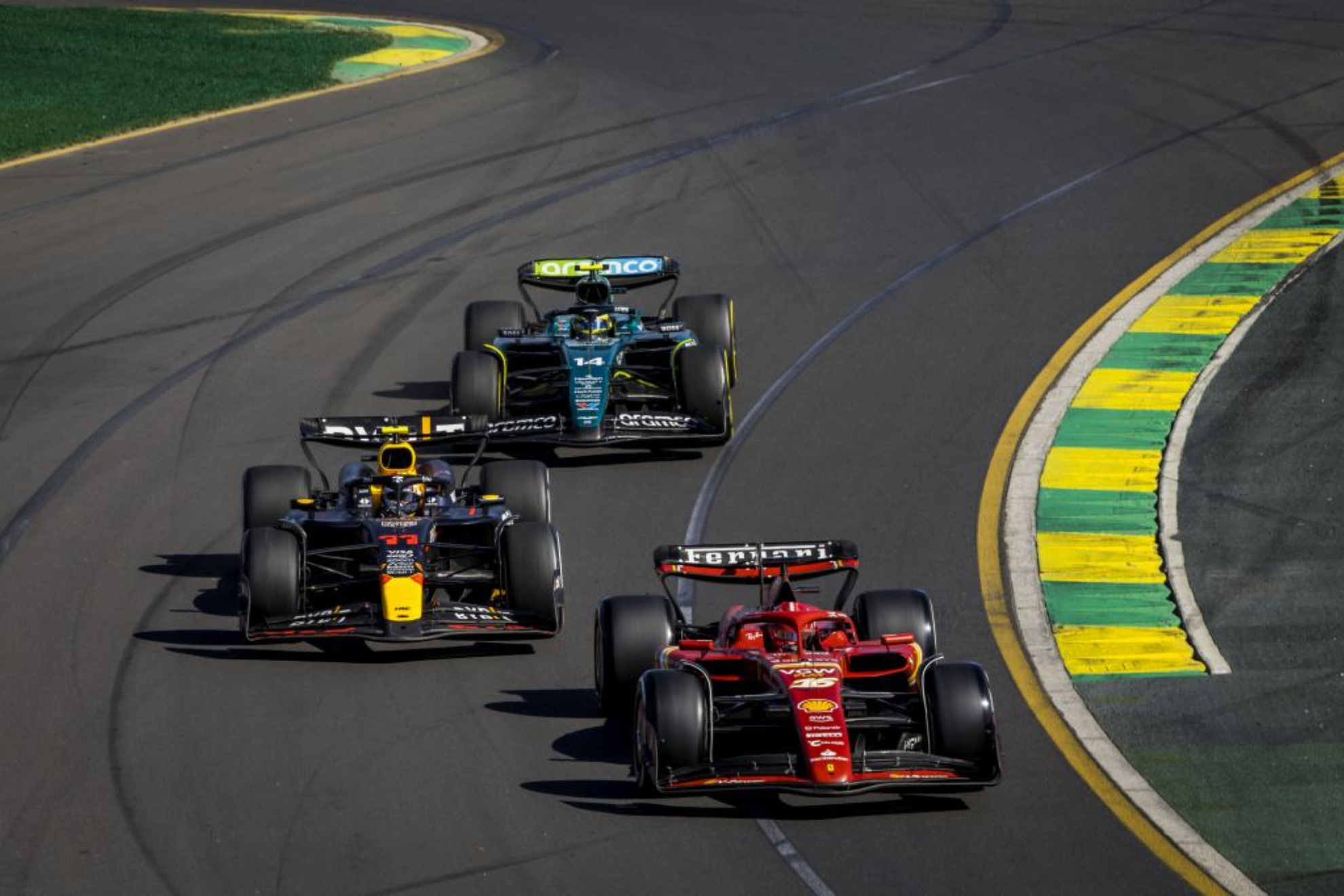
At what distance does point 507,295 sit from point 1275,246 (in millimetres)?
10231

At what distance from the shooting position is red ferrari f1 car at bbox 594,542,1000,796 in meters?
12.1

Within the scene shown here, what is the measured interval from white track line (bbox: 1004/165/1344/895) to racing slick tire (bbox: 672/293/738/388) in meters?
3.36

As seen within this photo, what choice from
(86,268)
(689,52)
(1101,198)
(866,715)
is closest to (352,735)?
(866,715)

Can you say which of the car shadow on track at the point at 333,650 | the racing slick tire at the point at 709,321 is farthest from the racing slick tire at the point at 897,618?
the racing slick tire at the point at 709,321

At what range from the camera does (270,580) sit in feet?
49.9

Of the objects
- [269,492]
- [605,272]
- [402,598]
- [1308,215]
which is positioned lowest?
[402,598]

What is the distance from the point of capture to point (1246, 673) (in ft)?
48.9


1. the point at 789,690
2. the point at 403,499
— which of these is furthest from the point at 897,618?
the point at 403,499

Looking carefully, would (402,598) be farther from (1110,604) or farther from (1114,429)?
(1114,429)

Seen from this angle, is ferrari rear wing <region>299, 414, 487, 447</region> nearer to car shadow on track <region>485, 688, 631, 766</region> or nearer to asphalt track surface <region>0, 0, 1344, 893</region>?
asphalt track surface <region>0, 0, 1344, 893</region>

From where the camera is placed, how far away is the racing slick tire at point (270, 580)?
15203mm

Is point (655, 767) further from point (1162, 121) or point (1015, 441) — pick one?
point (1162, 121)

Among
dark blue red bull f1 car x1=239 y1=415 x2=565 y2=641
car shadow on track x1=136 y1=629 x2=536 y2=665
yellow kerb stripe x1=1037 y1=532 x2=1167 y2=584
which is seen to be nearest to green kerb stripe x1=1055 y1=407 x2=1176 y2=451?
yellow kerb stripe x1=1037 y1=532 x2=1167 y2=584

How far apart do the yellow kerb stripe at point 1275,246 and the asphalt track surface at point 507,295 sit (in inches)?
36.5
